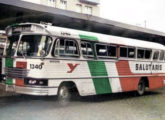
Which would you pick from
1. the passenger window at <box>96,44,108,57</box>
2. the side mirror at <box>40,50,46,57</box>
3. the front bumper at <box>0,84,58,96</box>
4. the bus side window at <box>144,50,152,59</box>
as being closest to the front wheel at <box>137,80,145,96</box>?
the bus side window at <box>144,50,152,59</box>

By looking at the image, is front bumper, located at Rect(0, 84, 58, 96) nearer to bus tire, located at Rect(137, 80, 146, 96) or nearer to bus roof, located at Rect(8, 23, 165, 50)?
bus roof, located at Rect(8, 23, 165, 50)

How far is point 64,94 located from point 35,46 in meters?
2.10

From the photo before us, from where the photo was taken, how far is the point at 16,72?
11.1m

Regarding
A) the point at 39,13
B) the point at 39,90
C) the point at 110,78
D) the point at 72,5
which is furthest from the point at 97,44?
the point at 72,5

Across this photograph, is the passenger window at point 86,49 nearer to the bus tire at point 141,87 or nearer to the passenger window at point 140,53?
the passenger window at point 140,53

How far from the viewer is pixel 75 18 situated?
18500 millimetres

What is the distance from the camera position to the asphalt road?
978 centimetres

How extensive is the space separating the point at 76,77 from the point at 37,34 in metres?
2.26

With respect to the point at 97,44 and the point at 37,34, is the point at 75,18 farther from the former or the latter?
the point at 37,34

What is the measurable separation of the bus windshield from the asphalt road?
190 centimetres

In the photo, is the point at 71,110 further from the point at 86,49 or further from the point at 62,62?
the point at 86,49

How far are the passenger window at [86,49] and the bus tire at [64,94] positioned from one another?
1571mm

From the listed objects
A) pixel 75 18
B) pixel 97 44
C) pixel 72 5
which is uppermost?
pixel 72 5

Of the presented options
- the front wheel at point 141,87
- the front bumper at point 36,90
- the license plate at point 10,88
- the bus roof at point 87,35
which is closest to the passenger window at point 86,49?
the bus roof at point 87,35
